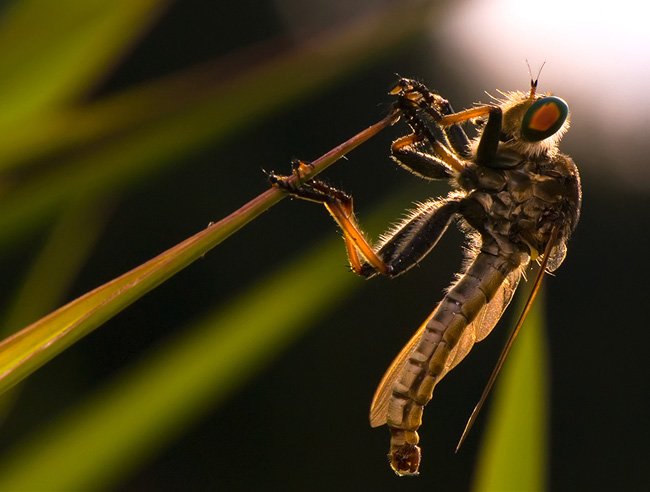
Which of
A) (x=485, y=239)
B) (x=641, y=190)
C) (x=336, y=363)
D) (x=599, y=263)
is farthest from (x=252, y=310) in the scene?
(x=641, y=190)

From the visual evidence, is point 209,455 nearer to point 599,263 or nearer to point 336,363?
point 336,363

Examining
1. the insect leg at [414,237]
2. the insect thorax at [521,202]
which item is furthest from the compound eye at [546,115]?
the insect leg at [414,237]

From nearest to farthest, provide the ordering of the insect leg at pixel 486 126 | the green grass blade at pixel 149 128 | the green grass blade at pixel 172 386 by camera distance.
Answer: the green grass blade at pixel 172 386
the green grass blade at pixel 149 128
the insect leg at pixel 486 126

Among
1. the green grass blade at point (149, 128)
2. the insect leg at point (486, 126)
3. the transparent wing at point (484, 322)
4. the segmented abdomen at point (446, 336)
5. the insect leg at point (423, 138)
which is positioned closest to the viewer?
the green grass blade at point (149, 128)

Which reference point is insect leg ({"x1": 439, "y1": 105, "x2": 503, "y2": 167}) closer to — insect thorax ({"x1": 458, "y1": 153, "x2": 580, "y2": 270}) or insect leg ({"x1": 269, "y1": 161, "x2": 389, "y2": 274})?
insect thorax ({"x1": 458, "y1": 153, "x2": 580, "y2": 270})

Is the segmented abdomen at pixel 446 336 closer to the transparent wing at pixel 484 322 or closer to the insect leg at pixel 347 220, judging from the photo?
the transparent wing at pixel 484 322

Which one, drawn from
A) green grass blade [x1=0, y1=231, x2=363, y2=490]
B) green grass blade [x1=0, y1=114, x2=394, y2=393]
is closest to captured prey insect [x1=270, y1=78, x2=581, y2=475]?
green grass blade [x1=0, y1=231, x2=363, y2=490]

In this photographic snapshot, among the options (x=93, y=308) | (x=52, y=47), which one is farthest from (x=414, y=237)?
(x=93, y=308)
